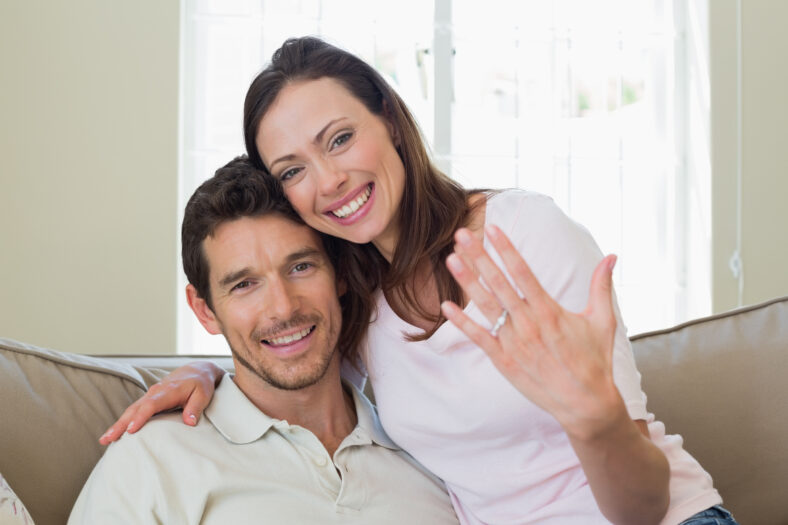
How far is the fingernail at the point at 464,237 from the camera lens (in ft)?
3.14

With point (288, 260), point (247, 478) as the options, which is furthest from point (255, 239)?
point (247, 478)

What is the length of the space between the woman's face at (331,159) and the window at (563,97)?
216 centimetres

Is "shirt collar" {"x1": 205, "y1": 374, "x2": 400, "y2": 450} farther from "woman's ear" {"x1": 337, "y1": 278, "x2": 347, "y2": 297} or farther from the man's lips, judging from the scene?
"woman's ear" {"x1": 337, "y1": 278, "x2": 347, "y2": 297}

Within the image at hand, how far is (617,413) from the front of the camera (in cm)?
99

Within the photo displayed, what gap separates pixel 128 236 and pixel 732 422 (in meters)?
2.27

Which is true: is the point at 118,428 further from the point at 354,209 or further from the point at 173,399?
the point at 354,209

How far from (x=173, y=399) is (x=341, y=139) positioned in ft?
1.73

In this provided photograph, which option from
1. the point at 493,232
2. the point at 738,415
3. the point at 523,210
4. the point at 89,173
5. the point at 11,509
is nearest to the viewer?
the point at 493,232

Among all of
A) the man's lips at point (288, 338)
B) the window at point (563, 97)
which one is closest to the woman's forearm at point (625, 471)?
the man's lips at point (288, 338)

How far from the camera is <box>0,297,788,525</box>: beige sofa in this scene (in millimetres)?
1531

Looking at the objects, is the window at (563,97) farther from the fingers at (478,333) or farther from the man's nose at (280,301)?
the fingers at (478,333)

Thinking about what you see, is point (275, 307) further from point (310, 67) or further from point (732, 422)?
point (732, 422)

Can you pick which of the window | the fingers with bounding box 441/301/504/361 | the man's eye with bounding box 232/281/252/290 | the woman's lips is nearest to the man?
the man's eye with bounding box 232/281/252/290

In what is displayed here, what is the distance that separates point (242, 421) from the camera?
5.16 ft
